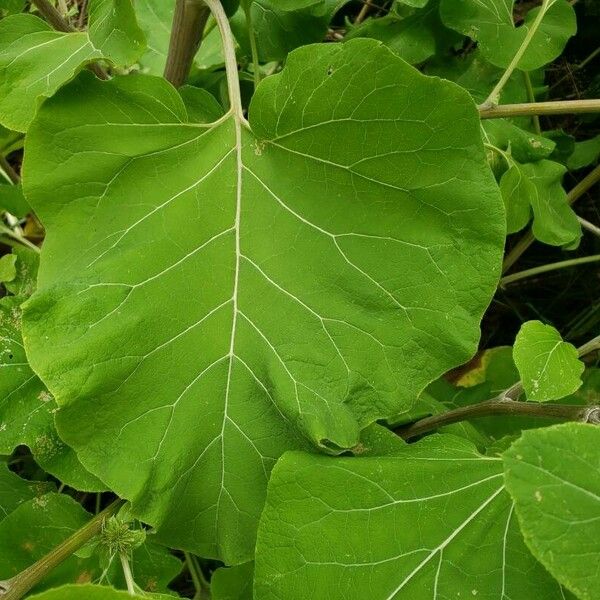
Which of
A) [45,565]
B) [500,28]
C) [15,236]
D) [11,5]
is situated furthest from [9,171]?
[500,28]

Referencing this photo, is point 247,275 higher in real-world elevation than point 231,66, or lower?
lower

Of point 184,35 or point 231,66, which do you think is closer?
point 231,66

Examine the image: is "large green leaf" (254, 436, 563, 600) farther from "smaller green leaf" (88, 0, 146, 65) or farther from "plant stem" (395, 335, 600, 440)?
"smaller green leaf" (88, 0, 146, 65)

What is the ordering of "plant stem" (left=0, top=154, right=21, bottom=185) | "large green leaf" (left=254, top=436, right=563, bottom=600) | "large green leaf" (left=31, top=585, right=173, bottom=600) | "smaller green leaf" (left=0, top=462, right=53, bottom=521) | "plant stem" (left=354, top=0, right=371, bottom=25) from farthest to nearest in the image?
"plant stem" (left=354, top=0, right=371, bottom=25) < "plant stem" (left=0, top=154, right=21, bottom=185) < "smaller green leaf" (left=0, top=462, right=53, bottom=521) < "large green leaf" (left=254, top=436, right=563, bottom=600) < "large green leaf" (left=31, top=585, right=173, bottom=600)

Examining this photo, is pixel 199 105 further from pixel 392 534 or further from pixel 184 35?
pixel 392 534

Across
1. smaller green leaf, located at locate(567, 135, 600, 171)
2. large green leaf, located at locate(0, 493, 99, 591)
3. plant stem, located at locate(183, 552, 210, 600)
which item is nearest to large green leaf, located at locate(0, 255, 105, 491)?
large green leaf, located at locate(0, 493, 99, 591)

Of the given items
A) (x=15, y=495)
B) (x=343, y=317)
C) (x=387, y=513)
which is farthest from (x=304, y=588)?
(x=15, y=495)

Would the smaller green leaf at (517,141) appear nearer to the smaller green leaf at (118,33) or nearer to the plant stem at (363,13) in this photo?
the plant stem at (363,13)
